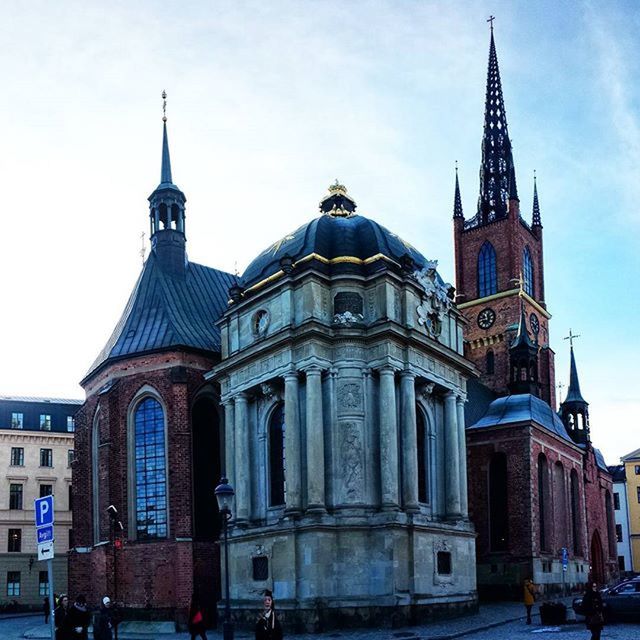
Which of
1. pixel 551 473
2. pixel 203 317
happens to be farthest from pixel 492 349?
pixel 203 317

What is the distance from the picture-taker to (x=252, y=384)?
35.2m

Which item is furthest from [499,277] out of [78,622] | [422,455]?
[78,622]

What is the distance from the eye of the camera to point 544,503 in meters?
50.5

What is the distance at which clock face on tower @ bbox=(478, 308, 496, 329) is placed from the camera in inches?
2598

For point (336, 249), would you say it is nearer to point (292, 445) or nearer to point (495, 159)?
point (292, 445)

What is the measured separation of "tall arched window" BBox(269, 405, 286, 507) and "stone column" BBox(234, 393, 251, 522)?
96 centimetres

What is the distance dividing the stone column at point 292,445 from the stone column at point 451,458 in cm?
671

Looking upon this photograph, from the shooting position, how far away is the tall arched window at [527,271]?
222 feet

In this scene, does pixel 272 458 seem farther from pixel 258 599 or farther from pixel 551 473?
pixel 551 473

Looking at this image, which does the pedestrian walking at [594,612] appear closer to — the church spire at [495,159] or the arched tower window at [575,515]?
Result: the arched tower window at [575,515]

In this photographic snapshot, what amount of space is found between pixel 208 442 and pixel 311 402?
9528 millimetres

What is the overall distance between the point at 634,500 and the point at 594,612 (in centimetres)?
7537

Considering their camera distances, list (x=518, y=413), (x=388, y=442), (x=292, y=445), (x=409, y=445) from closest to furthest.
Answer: (x=388, y=442) < (x=292, y=445) < (x=409, y=445) < (x=518, y=413)

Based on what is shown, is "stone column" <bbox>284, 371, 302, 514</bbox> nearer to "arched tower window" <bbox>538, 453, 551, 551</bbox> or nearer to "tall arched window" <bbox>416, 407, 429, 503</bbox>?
"tall arched window" <bbox>416, 407, 429, 503</bbox>
